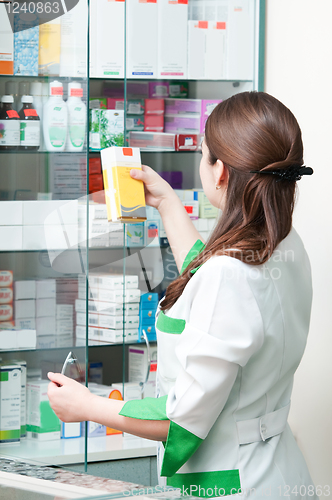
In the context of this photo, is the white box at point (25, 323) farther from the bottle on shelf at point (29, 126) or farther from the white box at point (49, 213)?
the bottle on shelf at point (29, 126)

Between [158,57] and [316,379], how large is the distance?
1548 mm

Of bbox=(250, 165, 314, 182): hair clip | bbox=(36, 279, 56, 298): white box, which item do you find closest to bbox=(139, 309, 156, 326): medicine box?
bbox=(36, 279, 56, 298): white box

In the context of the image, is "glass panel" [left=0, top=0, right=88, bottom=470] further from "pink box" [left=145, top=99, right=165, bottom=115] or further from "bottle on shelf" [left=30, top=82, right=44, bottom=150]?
"pink box" [left=145, top=99, right=165, bottom=115]

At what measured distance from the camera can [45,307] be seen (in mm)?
2363

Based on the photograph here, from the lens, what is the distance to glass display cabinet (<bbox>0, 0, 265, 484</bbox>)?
89.1 inches

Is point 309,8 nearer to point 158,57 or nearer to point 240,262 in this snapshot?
point 158,57

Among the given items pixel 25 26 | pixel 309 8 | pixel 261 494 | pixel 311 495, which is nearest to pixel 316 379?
pixel 311 495

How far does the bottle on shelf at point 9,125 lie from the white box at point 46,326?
29.9 inches

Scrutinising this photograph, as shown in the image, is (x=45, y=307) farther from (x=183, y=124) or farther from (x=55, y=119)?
(x=183, y=124)

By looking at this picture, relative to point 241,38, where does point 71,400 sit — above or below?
below

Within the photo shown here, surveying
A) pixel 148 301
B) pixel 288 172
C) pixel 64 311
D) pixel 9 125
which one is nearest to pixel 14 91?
pixel 9 125

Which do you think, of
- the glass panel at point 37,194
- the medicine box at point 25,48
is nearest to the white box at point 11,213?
the glass panel at point 37,194

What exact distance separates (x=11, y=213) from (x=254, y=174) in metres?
1.47

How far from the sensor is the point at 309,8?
80.1 inches
